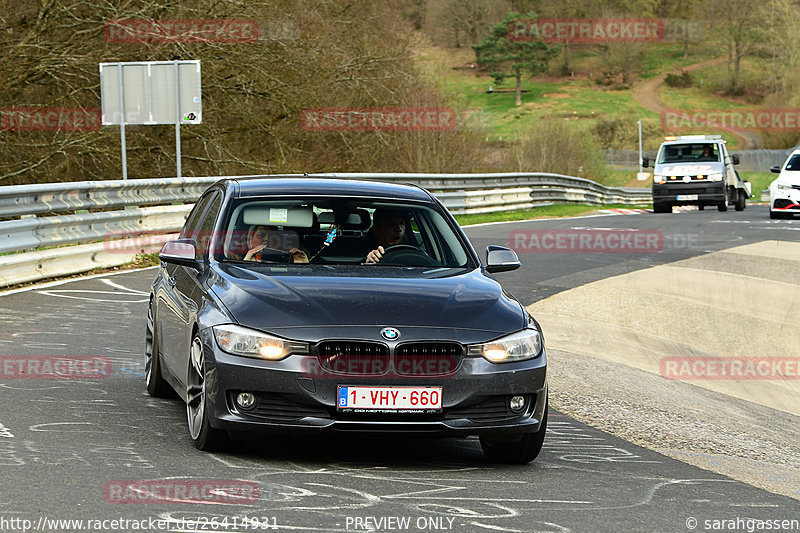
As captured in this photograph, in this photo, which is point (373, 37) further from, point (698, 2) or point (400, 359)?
point (698, 2)

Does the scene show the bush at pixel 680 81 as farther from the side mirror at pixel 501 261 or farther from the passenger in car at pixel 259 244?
the passenger in car at pixel 259 244

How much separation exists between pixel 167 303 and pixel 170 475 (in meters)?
2.10

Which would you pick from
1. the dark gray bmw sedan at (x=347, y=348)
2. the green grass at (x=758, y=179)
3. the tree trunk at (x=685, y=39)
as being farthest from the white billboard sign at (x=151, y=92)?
the tree trunk at (x=685, y=39)

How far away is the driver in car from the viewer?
7.37 metres

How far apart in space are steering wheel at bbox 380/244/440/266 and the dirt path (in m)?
112

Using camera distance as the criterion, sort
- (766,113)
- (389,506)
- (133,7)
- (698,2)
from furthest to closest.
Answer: (698,2), (766,113), (133,7), (389,506)

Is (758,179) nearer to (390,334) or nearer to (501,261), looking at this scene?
(501,261)

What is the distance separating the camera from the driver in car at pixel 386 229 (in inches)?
290

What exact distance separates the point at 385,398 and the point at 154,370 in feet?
8.52

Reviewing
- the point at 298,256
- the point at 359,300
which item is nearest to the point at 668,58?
the point at 298,256

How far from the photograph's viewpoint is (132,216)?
17312mm

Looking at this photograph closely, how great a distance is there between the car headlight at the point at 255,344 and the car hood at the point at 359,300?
45 millimetres

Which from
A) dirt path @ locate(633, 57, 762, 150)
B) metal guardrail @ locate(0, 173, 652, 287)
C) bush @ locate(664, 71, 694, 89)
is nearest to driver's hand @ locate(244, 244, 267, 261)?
metal guardrail @ locate(0, 173, 652, 287)

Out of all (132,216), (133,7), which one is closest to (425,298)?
(132,216)
